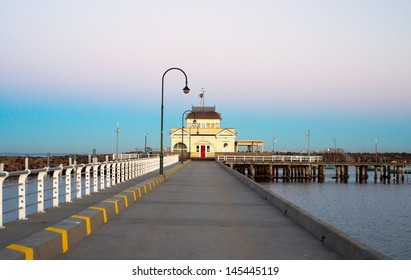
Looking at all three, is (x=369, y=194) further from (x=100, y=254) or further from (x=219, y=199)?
(x=100, y=254)

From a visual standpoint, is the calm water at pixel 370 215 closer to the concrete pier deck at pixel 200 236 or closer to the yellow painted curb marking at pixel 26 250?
the concrete pier deck at pixel 200 236

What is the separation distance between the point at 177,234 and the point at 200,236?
1.78 feet

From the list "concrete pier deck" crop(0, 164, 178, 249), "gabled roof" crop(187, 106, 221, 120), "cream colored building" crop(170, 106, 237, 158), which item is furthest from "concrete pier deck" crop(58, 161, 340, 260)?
"gabled roof" crop(187, 106, 221, 120)

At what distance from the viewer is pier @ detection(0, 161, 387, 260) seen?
7.95 m

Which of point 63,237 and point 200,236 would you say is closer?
point 63,237

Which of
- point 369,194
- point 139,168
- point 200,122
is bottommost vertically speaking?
point 369,194

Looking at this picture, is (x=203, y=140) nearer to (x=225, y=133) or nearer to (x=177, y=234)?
(x=225, y=133)

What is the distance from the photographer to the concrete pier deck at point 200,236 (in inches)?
322

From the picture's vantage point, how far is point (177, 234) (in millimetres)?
10250

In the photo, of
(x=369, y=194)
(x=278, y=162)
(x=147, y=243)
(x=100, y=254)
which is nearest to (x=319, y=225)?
(x=147, y=243)

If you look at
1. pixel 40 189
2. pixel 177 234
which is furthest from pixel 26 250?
pixel 40 189

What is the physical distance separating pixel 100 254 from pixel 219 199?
10.9 meters

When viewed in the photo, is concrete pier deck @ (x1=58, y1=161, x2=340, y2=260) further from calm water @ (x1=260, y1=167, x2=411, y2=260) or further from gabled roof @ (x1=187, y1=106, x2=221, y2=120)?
gabled roof @ (x1=187, y1=106, x2=221, y2=120)
